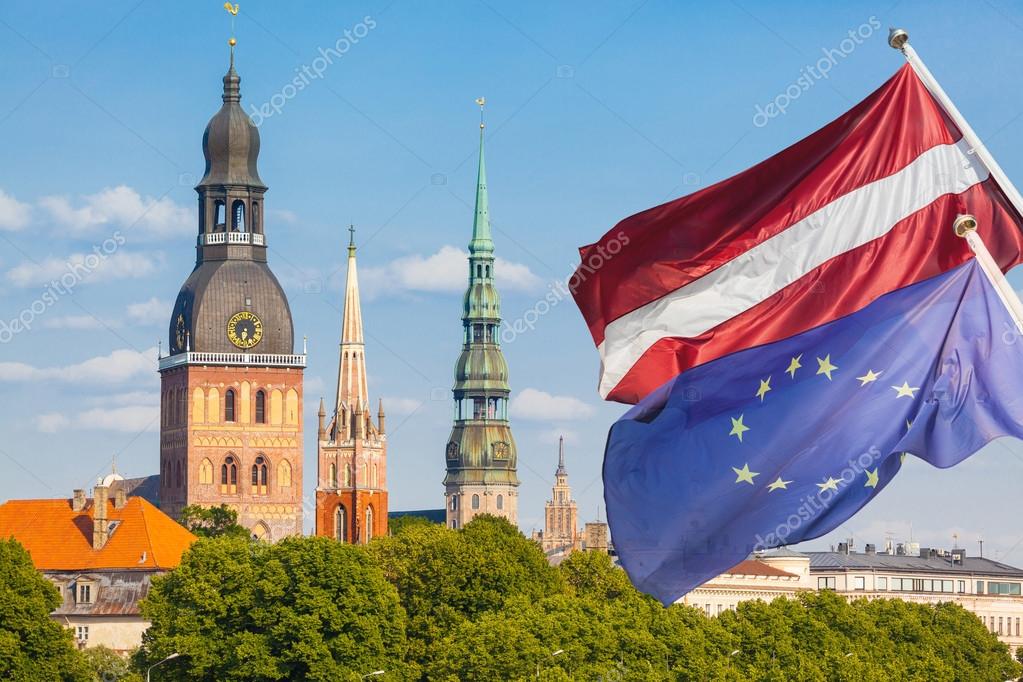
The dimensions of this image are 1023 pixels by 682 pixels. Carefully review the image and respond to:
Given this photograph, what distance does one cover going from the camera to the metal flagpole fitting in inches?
1238

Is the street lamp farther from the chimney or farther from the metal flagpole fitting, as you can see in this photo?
the metal flagpole fitting

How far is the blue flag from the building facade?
120m

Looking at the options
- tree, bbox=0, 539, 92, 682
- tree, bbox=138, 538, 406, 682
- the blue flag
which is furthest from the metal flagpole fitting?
tree, bbox=138, 538, 406, 682

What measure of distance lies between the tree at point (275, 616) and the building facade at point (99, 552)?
83.9 ft

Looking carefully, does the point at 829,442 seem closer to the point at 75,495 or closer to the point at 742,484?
the point at 742,484

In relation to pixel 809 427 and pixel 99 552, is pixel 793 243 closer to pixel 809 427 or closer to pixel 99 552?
pixel 809 427

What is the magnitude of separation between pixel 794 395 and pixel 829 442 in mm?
799

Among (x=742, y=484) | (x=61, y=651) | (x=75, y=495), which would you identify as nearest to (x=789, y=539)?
(x=742, y=484)

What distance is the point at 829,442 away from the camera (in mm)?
32438

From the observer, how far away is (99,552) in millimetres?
162875

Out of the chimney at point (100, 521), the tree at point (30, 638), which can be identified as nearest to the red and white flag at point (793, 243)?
the tree at point (30, 638)

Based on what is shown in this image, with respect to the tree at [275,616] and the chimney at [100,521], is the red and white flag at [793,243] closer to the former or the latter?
the tree at [275,616]

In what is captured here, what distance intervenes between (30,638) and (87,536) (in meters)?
58.4

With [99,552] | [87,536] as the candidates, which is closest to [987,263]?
[99,552]
